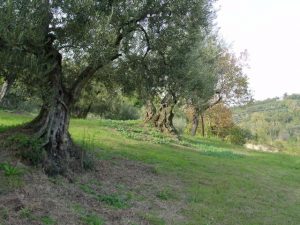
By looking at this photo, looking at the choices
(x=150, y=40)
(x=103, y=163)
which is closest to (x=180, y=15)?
(x=150, y=40)

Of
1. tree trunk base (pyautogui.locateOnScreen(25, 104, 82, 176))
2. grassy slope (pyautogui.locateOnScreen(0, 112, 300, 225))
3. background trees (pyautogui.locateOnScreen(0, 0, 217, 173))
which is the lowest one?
grassy slope (pyautogui.locateOnScreen(0, 112, 300, 225))

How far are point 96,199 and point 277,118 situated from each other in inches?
5871

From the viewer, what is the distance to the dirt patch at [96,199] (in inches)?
348

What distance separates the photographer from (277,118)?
500 ft

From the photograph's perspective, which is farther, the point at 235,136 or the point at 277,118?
the point at 277,118

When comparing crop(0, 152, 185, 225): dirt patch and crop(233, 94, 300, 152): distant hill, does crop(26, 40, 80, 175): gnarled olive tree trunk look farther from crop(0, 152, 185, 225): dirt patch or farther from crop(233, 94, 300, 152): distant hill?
crop(233, 94, 300, 152): distant hill

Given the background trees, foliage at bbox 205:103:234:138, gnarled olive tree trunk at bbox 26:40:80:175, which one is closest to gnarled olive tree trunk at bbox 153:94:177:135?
the background trees

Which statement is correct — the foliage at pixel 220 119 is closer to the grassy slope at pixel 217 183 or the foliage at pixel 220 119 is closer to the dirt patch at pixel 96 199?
the grassy slope at pixel 217 183

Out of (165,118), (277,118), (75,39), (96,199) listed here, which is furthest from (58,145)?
(277,118)

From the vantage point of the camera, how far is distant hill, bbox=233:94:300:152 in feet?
408

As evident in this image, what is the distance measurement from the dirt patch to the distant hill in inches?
3818

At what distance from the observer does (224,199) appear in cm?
1446

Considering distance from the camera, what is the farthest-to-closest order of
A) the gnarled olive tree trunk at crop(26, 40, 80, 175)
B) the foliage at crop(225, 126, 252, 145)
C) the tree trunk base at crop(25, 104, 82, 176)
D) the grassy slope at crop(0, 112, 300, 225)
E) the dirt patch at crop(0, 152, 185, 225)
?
the foliage at crop(225, 126, 252, 145) < the grassy slope at crop(0, 112, 300, 225) < the gnarled olive tree trunk at crop(26, 40, 80, 175) < the tree trunk base at crop(25, 104, 82, 176) < the dirt patch at crop(0, 152, 185, 225)

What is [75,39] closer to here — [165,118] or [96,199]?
[96,199]
